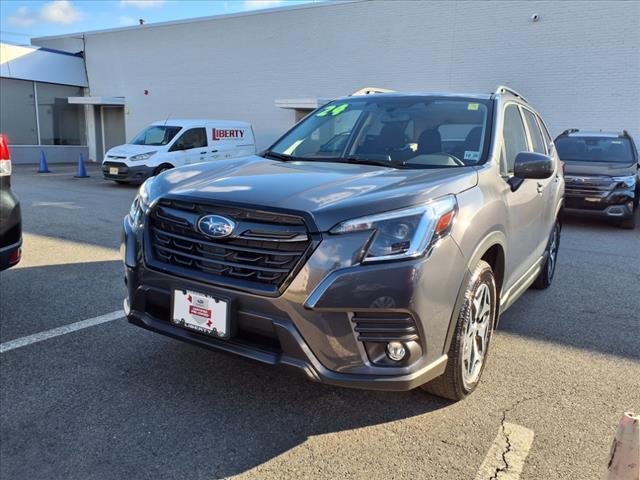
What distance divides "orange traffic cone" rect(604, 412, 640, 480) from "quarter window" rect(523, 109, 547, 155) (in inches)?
129

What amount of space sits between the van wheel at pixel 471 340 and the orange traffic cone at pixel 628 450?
1.05 meters

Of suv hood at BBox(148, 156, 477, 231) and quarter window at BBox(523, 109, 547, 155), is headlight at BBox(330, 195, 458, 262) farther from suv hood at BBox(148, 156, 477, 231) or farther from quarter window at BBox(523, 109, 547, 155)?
quarter window at BBox(523, 109, 547, 155)

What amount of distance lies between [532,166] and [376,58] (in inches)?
591

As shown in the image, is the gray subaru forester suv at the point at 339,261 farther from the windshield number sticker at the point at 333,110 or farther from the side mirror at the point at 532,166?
the windshield number sticker at the point at 333,110

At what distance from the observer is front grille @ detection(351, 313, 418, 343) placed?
238cm

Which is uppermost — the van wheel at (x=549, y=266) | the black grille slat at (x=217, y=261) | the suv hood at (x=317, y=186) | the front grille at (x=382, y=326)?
the suv hood at (x=317, y=186)

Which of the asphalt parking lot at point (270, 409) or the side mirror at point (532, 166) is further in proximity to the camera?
the side mirror at point (532, 166)

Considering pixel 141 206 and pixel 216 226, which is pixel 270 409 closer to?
pixel 216 226

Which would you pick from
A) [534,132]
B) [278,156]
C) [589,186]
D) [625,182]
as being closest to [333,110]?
[278,156]

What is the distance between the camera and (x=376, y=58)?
56.7ft

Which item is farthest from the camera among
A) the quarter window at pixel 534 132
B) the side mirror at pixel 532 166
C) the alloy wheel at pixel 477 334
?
the quarter window at pixel 534 132

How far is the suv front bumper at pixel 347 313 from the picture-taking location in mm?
2334

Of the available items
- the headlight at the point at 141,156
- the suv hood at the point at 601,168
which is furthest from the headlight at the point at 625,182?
the headlight at the point at 141,156

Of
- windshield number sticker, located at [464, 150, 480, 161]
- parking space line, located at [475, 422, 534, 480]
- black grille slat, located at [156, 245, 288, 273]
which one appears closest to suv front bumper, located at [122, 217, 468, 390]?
black grille slat, located at [156, 245, 288, 273]
